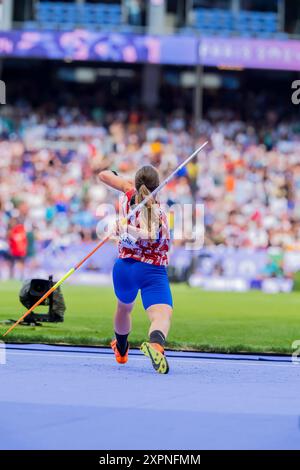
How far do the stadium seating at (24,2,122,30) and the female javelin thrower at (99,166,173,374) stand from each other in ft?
98.8

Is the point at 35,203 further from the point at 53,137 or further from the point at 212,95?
the point at 212,95

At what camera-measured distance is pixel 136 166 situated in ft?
109

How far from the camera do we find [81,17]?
39.6 m

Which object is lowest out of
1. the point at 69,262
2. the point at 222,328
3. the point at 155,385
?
the point at 69,262

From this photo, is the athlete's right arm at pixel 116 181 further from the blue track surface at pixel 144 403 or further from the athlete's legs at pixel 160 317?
the blue track surface at pixel 144 403

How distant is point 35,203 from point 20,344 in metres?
18.8

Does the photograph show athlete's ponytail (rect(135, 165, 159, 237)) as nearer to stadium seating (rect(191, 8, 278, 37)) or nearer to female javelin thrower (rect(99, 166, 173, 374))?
female javelin thrower (rect(99, 166, 173, 374))

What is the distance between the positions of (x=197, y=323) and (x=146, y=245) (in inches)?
250

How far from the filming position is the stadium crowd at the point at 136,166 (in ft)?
97.2

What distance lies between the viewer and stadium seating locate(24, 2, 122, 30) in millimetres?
39594

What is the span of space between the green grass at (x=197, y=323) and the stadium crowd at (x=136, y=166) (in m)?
5.70

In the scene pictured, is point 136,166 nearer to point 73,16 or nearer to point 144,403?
point 73,16

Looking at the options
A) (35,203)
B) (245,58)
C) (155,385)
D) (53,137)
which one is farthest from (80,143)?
(155,385)

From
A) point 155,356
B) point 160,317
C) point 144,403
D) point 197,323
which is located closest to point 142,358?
point 160,317
